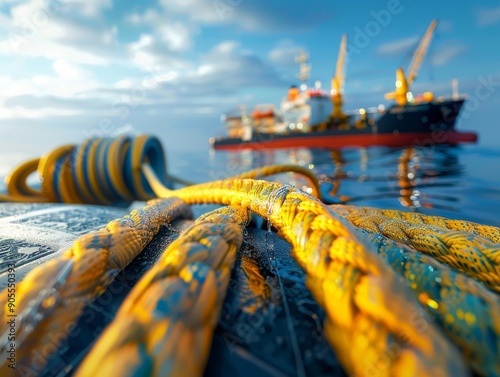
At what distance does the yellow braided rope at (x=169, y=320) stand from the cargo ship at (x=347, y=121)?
19.8 m

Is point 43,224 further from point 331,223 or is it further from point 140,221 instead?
point 331,223

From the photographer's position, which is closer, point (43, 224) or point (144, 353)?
point (144, 353)

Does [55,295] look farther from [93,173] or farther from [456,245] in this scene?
[93,173]

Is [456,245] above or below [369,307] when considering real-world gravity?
below

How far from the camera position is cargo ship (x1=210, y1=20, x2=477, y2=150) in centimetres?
1742

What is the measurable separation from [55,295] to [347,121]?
25.9 m

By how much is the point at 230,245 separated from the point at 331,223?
0.29 m

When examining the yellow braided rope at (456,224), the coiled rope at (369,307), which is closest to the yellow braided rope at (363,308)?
the coiled rope at (369,307)

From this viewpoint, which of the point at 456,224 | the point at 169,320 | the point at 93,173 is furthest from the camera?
the point at 93,173

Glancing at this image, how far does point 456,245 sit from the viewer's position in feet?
2.97

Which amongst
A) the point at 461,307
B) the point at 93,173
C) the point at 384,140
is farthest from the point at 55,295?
the point at 384,140

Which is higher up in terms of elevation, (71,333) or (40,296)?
(40,296)

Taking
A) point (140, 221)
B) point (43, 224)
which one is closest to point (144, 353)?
point (140, 221)

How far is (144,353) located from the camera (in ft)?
1.42
